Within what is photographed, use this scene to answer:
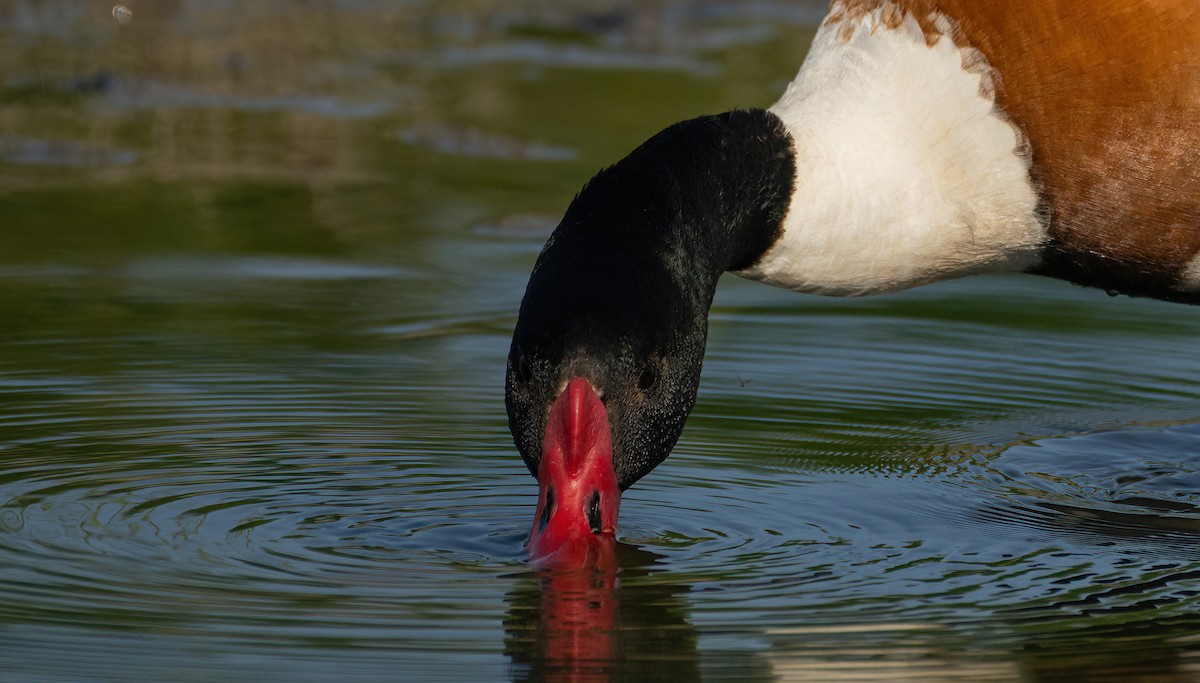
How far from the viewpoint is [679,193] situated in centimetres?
479

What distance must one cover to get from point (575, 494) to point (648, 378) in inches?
11.3

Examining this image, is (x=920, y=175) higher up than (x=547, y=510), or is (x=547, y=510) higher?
(x=920, y=175)

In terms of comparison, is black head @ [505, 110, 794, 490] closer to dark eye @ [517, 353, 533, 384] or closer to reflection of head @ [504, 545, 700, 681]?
dark eye @ [517, 353, 533, 384]

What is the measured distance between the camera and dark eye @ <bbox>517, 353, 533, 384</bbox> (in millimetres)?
4301

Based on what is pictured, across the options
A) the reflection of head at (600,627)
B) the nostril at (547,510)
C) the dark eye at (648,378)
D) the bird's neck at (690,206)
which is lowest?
the reflection of head at (600,627)

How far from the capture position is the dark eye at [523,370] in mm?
4301

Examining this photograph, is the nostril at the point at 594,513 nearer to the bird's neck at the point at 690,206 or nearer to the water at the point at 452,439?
the water at the point at 452,439

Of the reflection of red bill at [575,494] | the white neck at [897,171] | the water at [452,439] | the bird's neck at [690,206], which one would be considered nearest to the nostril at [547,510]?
the reflection of red bill at [575,494]

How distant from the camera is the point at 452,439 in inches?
217

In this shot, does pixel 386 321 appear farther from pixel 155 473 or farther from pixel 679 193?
pixel 679 193

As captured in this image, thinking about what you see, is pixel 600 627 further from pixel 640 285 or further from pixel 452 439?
pixel 452 439

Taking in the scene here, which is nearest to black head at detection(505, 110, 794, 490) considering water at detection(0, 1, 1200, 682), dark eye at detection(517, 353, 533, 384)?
dark eye at detection(517, 353, 533, 384)

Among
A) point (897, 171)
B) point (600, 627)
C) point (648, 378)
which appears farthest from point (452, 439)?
point (600, 627)

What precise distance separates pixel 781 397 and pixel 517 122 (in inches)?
151
